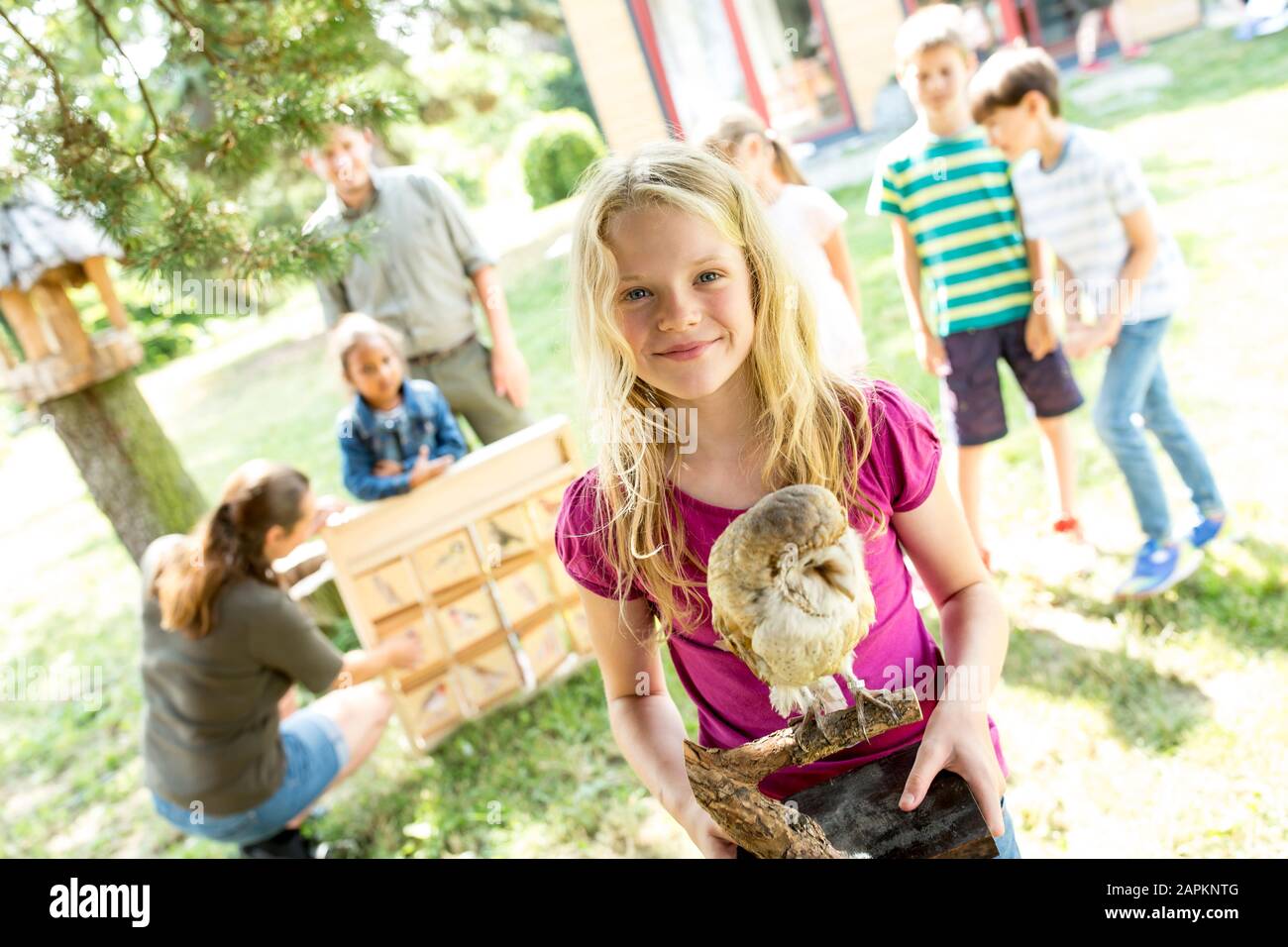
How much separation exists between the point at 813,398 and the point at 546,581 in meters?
2.59

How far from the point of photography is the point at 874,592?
145 centimetres

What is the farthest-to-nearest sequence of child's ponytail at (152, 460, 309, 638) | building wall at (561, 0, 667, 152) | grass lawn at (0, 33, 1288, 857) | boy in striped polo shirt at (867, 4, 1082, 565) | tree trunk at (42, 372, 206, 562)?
1. building wall at (561, 0, 667, 152)
2. tree trunk at (42, 372, 206, 562)
3. boy in striped polo shirt at (867, 4, 1082, 565)
4. child's ponytail at (152, 460, 309, 638)
5. grass lawn at (0, 33, 1288, 857)

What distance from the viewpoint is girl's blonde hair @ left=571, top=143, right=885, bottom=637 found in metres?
1.30

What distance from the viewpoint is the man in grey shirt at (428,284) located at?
12.6ft

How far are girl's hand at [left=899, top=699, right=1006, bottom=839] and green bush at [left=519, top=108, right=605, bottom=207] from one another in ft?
35.3

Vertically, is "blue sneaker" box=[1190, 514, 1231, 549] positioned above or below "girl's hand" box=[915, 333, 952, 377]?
below

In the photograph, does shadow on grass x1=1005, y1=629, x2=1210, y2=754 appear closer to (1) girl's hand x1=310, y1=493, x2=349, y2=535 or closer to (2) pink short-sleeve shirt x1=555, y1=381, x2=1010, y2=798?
(2) pink short-sleeve shirt x1=555, y1=381, x2=1010, y2=798

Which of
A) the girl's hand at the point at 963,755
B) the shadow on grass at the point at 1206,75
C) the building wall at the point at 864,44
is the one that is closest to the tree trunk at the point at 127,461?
the girl's hand at the point at 963,755

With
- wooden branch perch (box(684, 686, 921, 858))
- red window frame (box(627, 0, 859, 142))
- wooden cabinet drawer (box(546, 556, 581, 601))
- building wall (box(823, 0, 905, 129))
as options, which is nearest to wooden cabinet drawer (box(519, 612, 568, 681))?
wooden cabinet drawer (box(546, 556, 581, 601))

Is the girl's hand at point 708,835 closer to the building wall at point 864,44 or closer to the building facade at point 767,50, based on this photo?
the building facade at point 767,50

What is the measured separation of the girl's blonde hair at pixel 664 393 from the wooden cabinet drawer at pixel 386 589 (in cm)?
222

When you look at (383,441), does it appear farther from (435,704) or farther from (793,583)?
(793,583)

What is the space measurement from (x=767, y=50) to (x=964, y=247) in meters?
10.3
